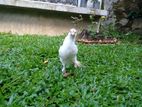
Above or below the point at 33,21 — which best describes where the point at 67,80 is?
below

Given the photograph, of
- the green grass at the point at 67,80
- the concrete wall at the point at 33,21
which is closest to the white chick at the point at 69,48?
the green grass at the point at 67,80

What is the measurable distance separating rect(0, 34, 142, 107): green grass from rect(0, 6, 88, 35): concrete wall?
269 cm

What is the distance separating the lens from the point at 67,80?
482cm

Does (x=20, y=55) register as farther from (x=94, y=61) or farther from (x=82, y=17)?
(x=82, y=17)

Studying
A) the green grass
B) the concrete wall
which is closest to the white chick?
the green grass

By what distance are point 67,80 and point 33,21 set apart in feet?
17.6

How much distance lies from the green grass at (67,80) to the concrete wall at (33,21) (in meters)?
2.69

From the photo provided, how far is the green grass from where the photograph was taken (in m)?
4.05

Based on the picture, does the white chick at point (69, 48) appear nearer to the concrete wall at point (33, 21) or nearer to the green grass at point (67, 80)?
the green grass at point (67, 80)

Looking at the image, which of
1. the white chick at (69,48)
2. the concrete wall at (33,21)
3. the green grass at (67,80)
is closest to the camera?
the green grass at (67,80)

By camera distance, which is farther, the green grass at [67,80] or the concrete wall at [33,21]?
the concrete wall at [33,21]

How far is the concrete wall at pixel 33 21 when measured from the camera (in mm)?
9586

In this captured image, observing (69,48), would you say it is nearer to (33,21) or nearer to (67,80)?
(67,80)

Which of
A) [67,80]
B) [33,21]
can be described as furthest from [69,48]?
[33,21]
